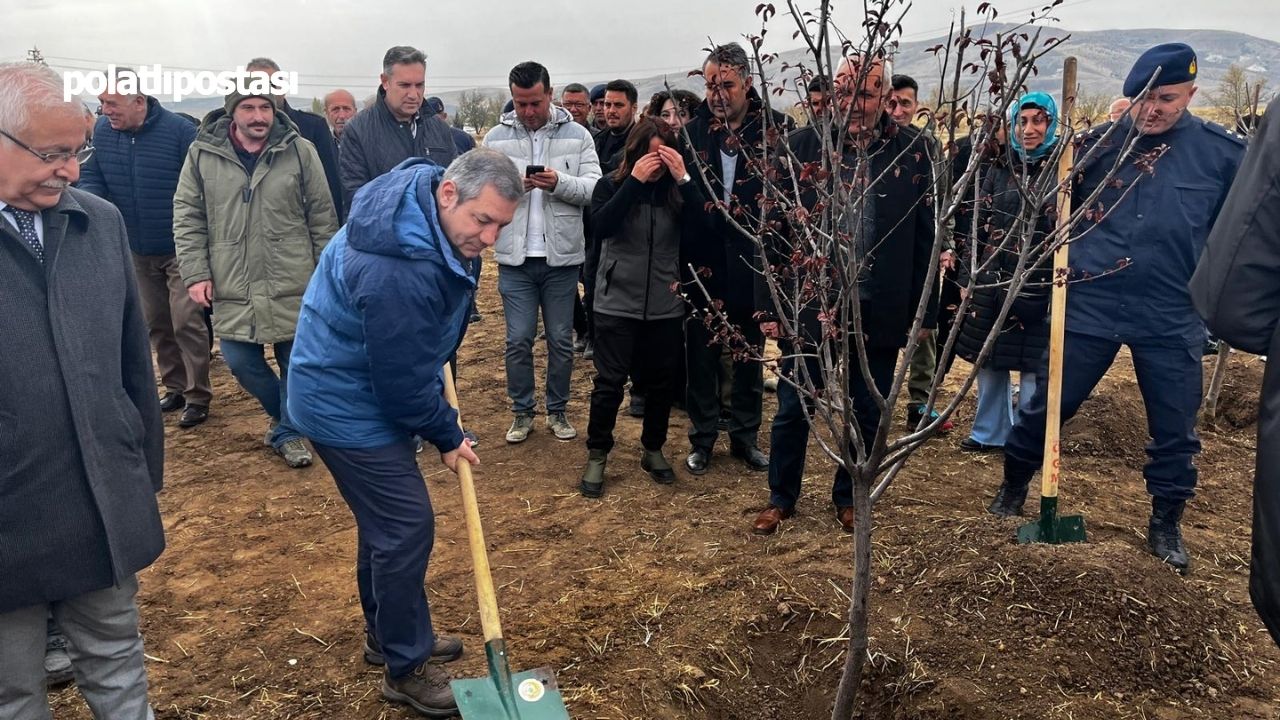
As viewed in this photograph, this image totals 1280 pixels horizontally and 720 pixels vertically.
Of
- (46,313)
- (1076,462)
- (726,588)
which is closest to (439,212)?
(46,313)

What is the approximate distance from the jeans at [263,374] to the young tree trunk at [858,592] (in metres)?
3.46

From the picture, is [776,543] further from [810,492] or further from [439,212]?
[439,212]

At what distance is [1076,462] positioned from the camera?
5.42 metres

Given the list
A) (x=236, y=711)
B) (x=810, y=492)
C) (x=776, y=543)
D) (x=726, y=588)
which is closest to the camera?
(x=236, y=711)

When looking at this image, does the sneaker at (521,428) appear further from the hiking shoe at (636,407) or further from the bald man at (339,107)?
the bald man at (339,107)

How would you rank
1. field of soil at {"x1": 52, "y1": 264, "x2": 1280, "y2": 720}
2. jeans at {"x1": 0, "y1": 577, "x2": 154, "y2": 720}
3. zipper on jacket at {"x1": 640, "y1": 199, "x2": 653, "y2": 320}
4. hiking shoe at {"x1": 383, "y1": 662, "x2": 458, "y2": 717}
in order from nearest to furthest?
1. jeans at {"x1": 0, "y1": 577, "x2": 154, "y2": 720}
2. hiking shoe at {"x1": 383, "y1": 662, "x2": 458, "y2": 717}
3. field of soil at {"x1": 52, "y1": 264, "x2": 1280, "y2": 720}
4. zipper on jacket at {"x1": 640, "y1": 199, "x2": 653, "y2": 320}

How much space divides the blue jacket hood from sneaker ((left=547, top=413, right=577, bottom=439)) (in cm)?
300

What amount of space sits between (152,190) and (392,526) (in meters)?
3.86

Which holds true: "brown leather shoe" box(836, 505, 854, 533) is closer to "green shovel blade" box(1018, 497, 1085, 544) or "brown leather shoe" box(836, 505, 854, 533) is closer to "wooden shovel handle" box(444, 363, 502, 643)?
"green shovel blade" box(1018, 497, 1085, 544)

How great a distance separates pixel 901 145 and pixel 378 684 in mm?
3114

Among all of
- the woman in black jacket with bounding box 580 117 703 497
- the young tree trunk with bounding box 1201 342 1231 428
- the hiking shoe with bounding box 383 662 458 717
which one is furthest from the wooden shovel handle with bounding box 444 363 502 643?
the young tree trunk with bounding box 1201 342 1231 428

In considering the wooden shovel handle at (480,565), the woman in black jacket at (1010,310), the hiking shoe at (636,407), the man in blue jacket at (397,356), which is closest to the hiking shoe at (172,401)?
the hiking shoe at (636,407)

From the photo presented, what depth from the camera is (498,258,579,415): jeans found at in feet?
17.4

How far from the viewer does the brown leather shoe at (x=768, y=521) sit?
4.40 metres
